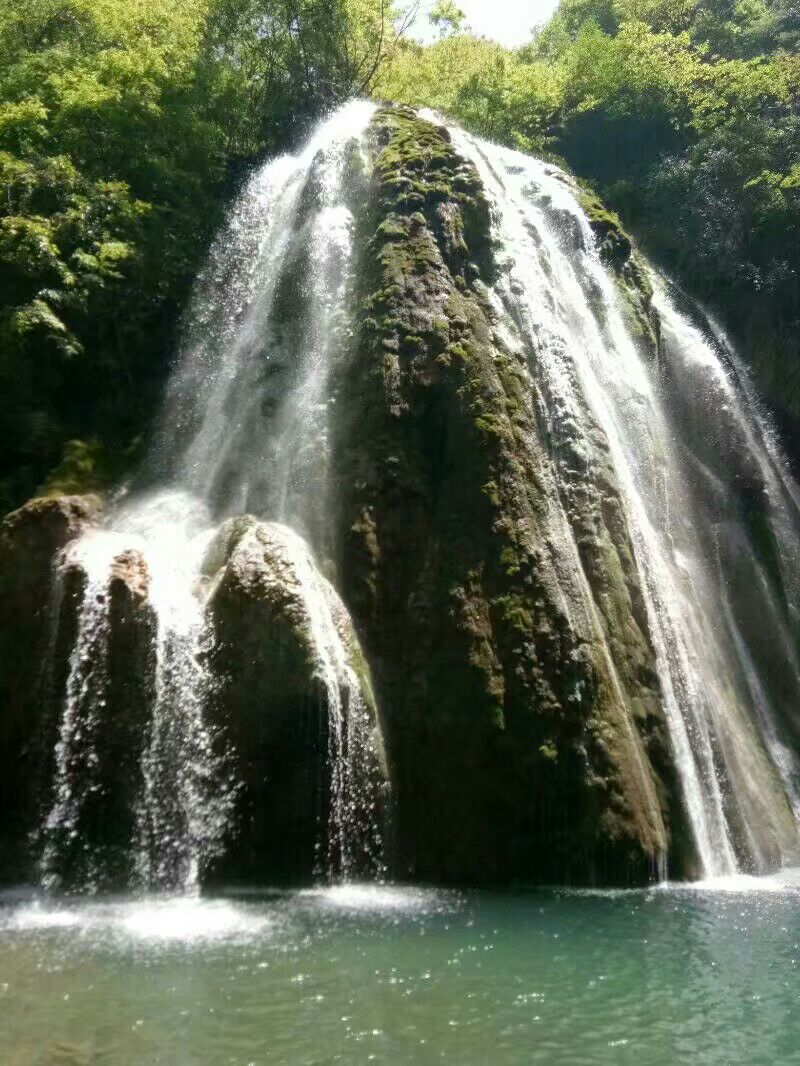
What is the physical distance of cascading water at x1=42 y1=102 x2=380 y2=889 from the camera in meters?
9.45

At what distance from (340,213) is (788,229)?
462 inches

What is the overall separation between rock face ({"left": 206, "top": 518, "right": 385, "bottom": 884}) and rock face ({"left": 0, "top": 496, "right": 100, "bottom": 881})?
176cm

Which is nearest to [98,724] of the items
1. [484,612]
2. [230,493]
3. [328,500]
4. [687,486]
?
[328,500]

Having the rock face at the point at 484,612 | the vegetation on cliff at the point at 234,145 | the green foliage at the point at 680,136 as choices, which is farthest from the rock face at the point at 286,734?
the green foliage at the point at 680,136

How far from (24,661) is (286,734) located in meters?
2.91

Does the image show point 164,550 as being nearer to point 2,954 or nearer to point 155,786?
point 155,786

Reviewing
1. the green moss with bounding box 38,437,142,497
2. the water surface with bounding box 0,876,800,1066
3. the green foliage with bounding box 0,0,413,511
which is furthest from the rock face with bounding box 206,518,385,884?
the green foliage with bounding box 0,0,413,511

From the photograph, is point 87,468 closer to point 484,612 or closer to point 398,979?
point 484,612

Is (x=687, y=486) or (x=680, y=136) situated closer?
(x=687, y=486)

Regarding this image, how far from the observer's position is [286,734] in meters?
9.56

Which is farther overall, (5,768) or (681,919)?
(5,768)

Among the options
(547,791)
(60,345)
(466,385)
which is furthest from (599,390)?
(60,345)

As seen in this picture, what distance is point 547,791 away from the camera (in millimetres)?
9938

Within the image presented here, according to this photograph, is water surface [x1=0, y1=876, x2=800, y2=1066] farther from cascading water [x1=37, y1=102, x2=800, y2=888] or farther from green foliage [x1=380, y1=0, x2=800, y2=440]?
green foliage [x1=380, y1=0, x2=800, y2=440]
